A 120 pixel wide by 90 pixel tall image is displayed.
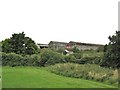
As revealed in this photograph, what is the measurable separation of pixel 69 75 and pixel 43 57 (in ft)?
51.4

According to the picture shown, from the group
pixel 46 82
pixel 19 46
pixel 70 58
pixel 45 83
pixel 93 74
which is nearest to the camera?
pixel 45 83

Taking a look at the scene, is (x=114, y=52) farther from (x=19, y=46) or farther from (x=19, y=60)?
(x=19, y=46)

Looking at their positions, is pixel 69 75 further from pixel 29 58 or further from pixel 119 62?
pixel 29 58

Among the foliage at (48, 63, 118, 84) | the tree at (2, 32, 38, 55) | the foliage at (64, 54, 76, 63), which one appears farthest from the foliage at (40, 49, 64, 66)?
the foliage at (48, 63, 118, 84)

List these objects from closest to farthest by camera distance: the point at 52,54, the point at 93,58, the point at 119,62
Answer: the point at 119,62, the point at 93,58, the point at 52,54

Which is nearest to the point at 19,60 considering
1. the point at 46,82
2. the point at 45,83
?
the point at 46,82

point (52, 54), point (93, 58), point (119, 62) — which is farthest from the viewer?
point (52, 54)

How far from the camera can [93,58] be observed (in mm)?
35562

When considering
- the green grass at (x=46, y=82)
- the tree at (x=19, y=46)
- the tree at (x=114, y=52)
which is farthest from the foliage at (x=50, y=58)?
the green grass at (x=46, y=82)

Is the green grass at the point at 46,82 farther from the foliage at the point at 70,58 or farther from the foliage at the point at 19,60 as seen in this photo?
the foliage at the point at 19,60

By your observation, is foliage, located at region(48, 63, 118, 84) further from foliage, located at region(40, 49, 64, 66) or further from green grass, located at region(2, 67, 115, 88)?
foliage, located at region(40, 49, 64, 66)

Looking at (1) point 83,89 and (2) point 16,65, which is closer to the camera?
(1) point 83,89

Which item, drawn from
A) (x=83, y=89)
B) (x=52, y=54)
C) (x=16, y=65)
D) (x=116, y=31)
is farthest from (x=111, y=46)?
(x=16, y=65)

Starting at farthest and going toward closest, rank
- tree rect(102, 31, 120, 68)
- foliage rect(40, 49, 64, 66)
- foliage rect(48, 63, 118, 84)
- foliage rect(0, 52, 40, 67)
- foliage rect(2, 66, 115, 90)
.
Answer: foliage rect(0, 52, 40, 67)
foliage rect(40, 49, 64, 66)
tree rect(102, 31, 120, 68)
foliage rect(48, 63, 118, 84)
foliage rect(2, 66, 115, 90)
